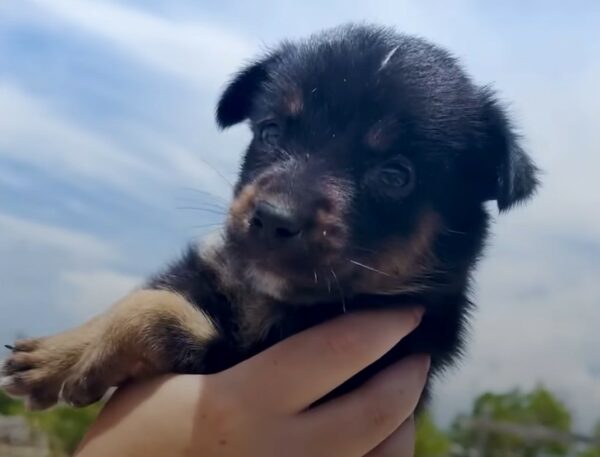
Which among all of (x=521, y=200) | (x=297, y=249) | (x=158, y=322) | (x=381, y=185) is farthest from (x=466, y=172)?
(x=158, y=322)

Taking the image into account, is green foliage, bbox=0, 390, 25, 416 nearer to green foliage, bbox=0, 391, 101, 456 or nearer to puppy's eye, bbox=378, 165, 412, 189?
green foliage, bbox=0, 391, 101, 456

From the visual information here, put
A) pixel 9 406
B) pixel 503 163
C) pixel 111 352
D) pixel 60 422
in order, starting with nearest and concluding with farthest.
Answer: pixel 111 352 < pixel 503 163 < pixel 9 406 < pixel 60 422

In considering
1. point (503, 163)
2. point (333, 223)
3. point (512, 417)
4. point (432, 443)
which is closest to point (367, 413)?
point (333, 223)

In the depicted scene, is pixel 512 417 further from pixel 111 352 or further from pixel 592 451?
pixel 111 352

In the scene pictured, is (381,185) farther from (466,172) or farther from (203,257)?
(203,257)

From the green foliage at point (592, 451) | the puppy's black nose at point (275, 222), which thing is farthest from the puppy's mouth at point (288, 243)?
the green foliage at point (592, 451)

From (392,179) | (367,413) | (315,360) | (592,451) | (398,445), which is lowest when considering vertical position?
(592,451)
